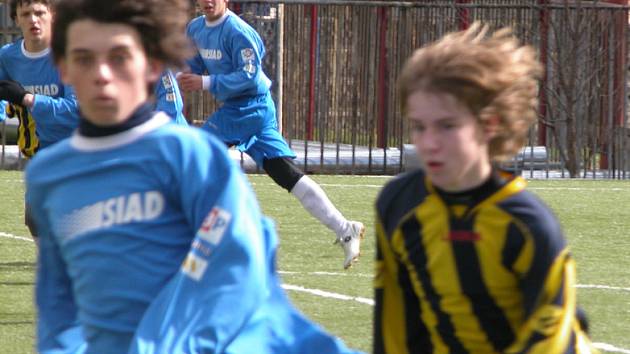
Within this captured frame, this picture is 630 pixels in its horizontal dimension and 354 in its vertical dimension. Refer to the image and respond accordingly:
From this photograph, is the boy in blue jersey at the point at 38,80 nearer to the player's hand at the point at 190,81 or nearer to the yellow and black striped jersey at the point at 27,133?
the yellow and black striped jersey at the point at 27,133

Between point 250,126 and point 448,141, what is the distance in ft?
23.8

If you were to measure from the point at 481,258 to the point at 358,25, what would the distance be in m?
14.7

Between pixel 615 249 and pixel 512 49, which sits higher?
pixel 512 49

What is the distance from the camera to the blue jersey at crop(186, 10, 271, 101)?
34.8 ft

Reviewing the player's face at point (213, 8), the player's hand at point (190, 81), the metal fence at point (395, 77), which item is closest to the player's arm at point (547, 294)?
the player's hand at point (190, 81)

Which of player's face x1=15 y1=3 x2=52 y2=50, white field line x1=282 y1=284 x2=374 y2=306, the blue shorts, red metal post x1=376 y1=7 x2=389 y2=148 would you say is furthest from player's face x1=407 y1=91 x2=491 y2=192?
red metal post x1=376 y1=7 x2=389 y2=148

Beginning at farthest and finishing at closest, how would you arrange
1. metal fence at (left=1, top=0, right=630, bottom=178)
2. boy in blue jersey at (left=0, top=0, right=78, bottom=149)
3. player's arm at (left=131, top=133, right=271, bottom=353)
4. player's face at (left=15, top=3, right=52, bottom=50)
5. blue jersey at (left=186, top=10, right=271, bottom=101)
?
metal fence at (left=1, top=0, right=630, bottom=178) → blue jersey at (left=186, top=10, right=271, bottom=101) → player's face at (left=15, top=3, right=52, bottom=50) → boy in blue jersey at (left=0, top=0, right=78, bottom=149) → player's arm at (left=131, top=133, right=271, bottom=353)

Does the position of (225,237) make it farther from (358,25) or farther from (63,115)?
(358,25)

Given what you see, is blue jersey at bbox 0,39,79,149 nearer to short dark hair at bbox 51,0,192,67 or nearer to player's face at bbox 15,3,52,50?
player's face at bbox 15,3,52,50

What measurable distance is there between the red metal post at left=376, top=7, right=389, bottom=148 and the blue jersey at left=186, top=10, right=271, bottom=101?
7437 millimetres

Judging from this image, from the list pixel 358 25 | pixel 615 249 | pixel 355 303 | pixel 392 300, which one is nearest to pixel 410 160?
pixel 358 25

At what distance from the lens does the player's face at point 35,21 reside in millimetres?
8945

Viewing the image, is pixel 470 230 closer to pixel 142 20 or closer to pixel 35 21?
pixel 142 20

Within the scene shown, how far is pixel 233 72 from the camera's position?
35.1 feet
